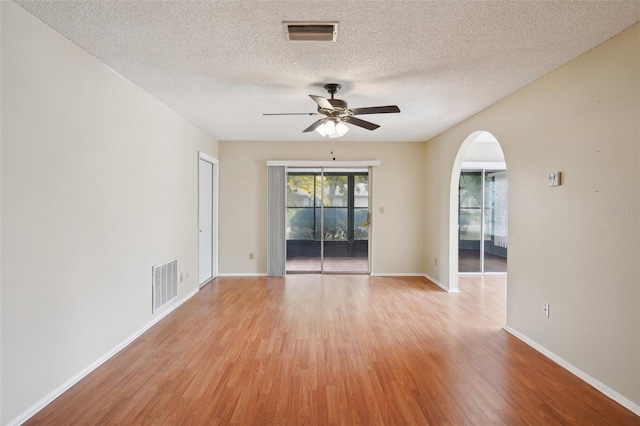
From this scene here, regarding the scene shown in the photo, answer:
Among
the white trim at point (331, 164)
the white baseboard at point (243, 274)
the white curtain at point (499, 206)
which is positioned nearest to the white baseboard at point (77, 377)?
the white baseboard at point (243, 274)

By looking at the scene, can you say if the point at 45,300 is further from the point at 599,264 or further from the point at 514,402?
the point at 599,264

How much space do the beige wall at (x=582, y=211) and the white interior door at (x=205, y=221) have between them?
4.31 metres

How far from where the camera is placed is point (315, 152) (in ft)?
20.5

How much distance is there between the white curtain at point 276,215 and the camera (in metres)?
6.15

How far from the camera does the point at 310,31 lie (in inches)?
89.0

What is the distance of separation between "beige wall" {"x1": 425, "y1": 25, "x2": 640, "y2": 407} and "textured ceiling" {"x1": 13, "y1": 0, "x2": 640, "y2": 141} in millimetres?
251

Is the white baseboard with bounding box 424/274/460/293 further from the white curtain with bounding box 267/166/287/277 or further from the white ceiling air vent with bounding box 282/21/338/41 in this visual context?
the white ceiling air vent with bounding box 282/21/338/41

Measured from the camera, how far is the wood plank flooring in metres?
2.11

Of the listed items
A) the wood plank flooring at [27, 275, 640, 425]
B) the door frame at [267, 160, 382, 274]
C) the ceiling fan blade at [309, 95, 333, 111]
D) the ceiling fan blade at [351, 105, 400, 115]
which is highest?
the ceiling fan blade at [309, 95, 333, 111]

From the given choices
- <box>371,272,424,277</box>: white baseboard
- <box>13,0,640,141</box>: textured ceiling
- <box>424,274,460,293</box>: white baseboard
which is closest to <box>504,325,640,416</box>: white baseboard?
<box>424,274,460,293</box>: white baseboard

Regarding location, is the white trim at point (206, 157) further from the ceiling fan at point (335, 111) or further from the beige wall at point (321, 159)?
the ceiling fan at point (335, 111)

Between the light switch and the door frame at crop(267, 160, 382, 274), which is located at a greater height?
the door frame at crop(267, 160, 382, 274)

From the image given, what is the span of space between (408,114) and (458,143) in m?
1.00

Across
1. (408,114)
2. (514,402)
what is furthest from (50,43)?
(514,402)
